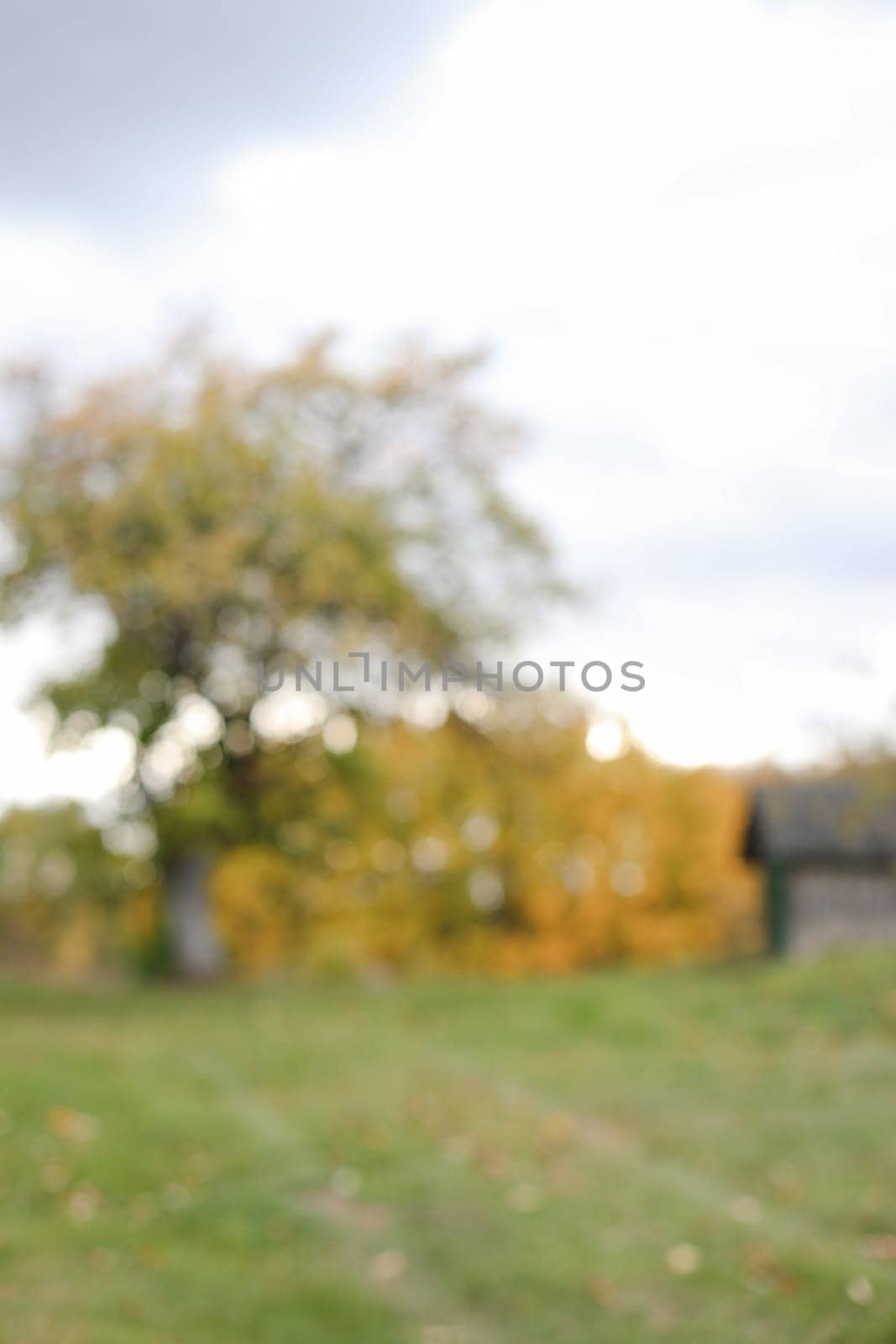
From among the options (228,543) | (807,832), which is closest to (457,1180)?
(228,543)

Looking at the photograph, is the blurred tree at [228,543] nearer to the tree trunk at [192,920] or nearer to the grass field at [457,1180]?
the tree trunk at [192,920]

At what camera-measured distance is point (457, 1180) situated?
1006cm

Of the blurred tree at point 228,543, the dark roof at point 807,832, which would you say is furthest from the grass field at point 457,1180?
the dark roof at point 807,832

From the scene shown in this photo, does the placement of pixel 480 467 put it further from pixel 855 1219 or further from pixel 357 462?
pixel 855 1219

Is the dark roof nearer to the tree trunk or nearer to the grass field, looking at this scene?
the grass field

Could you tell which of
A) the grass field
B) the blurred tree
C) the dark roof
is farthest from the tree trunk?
the dark roof

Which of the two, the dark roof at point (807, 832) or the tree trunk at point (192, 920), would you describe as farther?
the dark roof at point (807, 832)

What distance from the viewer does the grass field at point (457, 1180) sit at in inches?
285

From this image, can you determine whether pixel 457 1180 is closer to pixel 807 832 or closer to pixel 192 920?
pixel 192 920

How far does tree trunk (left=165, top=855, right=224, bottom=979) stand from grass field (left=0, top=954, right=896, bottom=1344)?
5960 mm

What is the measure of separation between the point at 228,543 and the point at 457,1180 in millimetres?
12321

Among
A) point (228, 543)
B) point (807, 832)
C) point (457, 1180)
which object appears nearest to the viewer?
point (457, 1180)

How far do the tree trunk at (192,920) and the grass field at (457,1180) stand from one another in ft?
19.6

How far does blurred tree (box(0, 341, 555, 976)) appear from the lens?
842 inches
